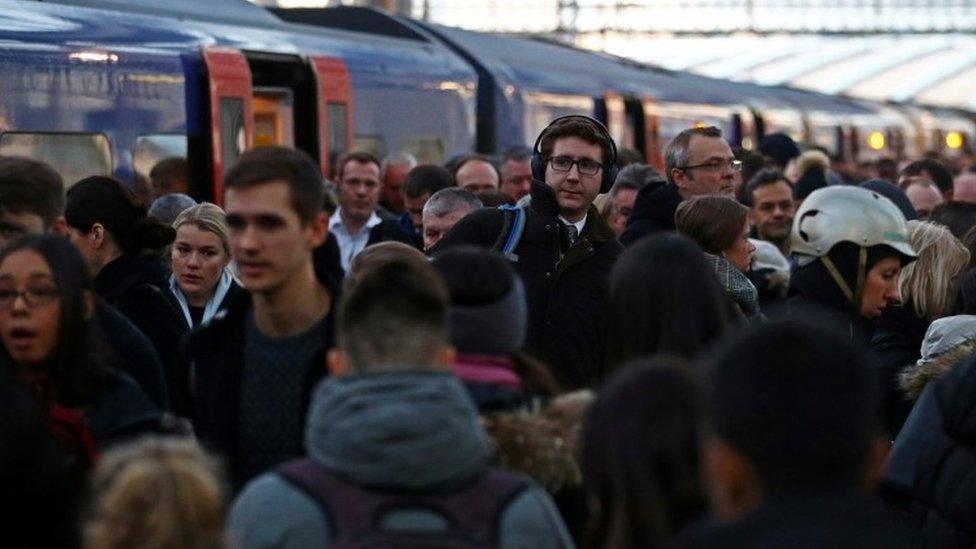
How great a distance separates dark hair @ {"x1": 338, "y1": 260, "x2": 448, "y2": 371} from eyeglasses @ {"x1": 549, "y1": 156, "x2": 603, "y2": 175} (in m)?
3.59

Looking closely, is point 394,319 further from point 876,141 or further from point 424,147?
point 876,141

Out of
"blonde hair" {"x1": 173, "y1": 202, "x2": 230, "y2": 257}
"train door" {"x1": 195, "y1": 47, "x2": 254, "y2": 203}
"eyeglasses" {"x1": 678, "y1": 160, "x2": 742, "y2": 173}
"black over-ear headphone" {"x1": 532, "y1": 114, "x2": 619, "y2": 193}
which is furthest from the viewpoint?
"train door" {"x1": 195, "y1": 47, "x2": 254, "y2": 203}

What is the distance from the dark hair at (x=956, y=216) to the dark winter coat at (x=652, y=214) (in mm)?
3329

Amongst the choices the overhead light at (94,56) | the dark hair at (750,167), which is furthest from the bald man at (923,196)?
the overhead light at (94,56)

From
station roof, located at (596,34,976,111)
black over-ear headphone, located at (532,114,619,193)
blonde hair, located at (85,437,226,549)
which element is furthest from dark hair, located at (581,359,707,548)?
station roof, located at (596,34,976,111)

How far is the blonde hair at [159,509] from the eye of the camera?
3430 mm

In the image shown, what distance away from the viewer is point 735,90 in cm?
3334

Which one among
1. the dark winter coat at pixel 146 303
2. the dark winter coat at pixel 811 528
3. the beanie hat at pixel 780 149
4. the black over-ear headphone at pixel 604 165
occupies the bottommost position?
the beanie hat at pixel 780 149

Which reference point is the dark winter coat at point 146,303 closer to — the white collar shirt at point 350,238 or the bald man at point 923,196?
the white collar shirt at point 350,238

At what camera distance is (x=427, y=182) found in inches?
491

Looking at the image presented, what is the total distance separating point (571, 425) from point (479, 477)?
80cm

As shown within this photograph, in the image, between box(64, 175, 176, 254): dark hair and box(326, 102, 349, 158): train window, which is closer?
box(64, 175, 176, 254): dark hair

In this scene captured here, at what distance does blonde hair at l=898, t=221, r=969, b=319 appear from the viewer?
8328mm

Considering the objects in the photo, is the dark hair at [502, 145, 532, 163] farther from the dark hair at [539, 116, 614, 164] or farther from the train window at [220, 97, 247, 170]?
the dark hair at [539, 116, 614, 164]
